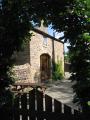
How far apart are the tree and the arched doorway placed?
25.0 metres

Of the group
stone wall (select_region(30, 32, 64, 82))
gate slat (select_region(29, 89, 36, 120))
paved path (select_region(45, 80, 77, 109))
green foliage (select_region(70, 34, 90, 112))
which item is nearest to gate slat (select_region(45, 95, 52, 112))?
gate slat (select_region(29, 89, 36, 120))

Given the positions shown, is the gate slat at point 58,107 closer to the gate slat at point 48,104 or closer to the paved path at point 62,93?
the gate slat at point 48,104

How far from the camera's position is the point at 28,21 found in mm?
6988

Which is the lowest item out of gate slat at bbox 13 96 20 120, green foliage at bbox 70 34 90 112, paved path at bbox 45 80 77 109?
paved path at bbox 45 80 77 109

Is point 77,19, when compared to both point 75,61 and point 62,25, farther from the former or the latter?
point 75,61

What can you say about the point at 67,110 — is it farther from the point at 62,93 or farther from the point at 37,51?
the point at 37,51

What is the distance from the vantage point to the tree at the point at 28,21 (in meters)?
6.19

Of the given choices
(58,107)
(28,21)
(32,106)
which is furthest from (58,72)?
(58,107)

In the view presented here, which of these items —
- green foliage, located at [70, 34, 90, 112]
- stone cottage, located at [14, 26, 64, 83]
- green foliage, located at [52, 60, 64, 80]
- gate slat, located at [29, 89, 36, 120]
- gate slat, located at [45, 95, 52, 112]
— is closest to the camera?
green foliage, located at [70, 34, 90, 112]

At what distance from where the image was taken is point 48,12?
6594mm

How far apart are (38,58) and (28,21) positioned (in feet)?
78.3

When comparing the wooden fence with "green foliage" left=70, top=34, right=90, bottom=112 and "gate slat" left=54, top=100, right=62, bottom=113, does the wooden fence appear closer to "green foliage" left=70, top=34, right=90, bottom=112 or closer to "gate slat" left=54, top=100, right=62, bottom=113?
"gate slat" left=54, top=100, right=62, bottom=113

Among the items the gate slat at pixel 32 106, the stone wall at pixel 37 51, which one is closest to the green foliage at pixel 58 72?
the stone wall at pixel 37 51

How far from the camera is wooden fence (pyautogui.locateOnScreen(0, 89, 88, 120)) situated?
6152 mm
